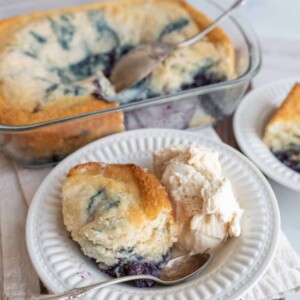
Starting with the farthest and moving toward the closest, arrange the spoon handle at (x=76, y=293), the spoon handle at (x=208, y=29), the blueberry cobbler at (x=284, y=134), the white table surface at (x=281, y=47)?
the spoon handle at (x=208, y=29), the blueberry cobbler at (x=284, y=134), the white table surface at (x=281, y=47), the spoon handle at (x=76, y=293)

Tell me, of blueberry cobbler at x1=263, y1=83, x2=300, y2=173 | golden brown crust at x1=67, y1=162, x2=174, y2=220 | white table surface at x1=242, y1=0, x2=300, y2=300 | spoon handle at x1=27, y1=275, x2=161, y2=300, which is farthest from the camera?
blueberry cobbler at x1=263, y1=83, x2=300, y2=173

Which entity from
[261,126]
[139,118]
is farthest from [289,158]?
[139,118]

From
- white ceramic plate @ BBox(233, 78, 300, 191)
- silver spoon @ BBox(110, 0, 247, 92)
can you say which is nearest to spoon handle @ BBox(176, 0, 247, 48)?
silver spoon @ BBox(110, 0, 247, 92)

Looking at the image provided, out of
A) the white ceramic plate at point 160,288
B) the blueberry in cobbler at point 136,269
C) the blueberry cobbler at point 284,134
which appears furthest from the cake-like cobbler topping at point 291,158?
the blueberry in cobbler at point 136,269

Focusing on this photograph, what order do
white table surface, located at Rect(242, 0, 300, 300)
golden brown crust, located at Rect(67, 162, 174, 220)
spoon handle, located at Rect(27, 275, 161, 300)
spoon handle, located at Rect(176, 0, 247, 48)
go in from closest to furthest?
1. spoon handle, located at Rect(27, 275, 161, 300)
2. golden brown crust, located at Rect(67, 162, 174, 220)
3. white table surface, located at Rect(242, 0, 300, 300)
4. spoon handle, located at Rect(176, 0, 247, 48)

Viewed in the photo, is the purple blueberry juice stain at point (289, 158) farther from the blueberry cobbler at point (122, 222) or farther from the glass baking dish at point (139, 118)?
the blueberry cobbler at point (122, 222)

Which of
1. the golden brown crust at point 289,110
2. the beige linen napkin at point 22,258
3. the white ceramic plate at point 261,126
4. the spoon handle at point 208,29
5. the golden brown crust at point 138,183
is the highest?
the spoon handle at point 208,29

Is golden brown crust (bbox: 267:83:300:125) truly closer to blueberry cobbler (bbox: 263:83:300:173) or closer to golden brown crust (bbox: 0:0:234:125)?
blueberry cobbler (bbox: 263:83:300:173)
